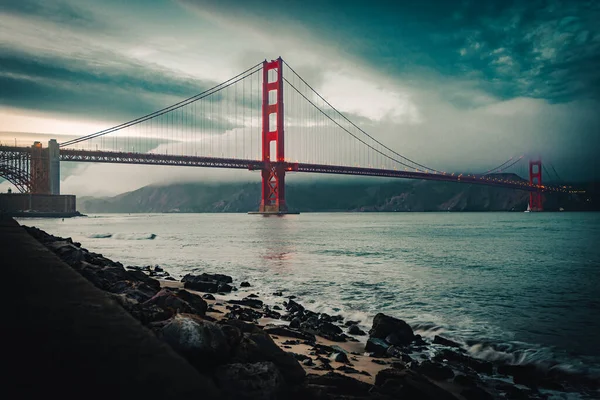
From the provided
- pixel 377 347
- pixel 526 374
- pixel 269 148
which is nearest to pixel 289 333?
pixel 377 347

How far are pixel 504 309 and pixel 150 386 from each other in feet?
26.7

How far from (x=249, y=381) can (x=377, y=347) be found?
3.20 m

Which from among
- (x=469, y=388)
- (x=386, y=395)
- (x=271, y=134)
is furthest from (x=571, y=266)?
(x=271, y=134)

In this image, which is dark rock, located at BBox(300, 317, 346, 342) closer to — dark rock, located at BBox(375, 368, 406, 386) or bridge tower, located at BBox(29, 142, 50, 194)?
dark rock, located at BBox(375, 368, 406, 386)

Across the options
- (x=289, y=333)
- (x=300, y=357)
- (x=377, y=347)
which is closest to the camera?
(x=300, y=357)

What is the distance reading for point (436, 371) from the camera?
455 centimetres

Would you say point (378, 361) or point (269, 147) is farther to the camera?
point (269, 147)

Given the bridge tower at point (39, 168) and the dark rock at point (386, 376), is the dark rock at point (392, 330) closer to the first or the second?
the dark rock at point (386, 376)

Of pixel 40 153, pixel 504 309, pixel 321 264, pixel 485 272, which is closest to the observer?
pixel 504 309

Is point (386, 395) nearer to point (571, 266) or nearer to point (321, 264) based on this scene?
point (321, 264)

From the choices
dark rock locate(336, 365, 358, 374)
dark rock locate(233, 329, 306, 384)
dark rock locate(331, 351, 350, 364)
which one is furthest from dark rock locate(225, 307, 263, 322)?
dark rock locate(233, 329, 306, 384)

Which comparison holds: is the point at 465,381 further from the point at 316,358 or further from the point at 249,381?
the point at 249,381

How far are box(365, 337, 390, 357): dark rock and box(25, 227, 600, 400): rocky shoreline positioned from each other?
0.04 ft

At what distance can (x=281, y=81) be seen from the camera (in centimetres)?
6988
